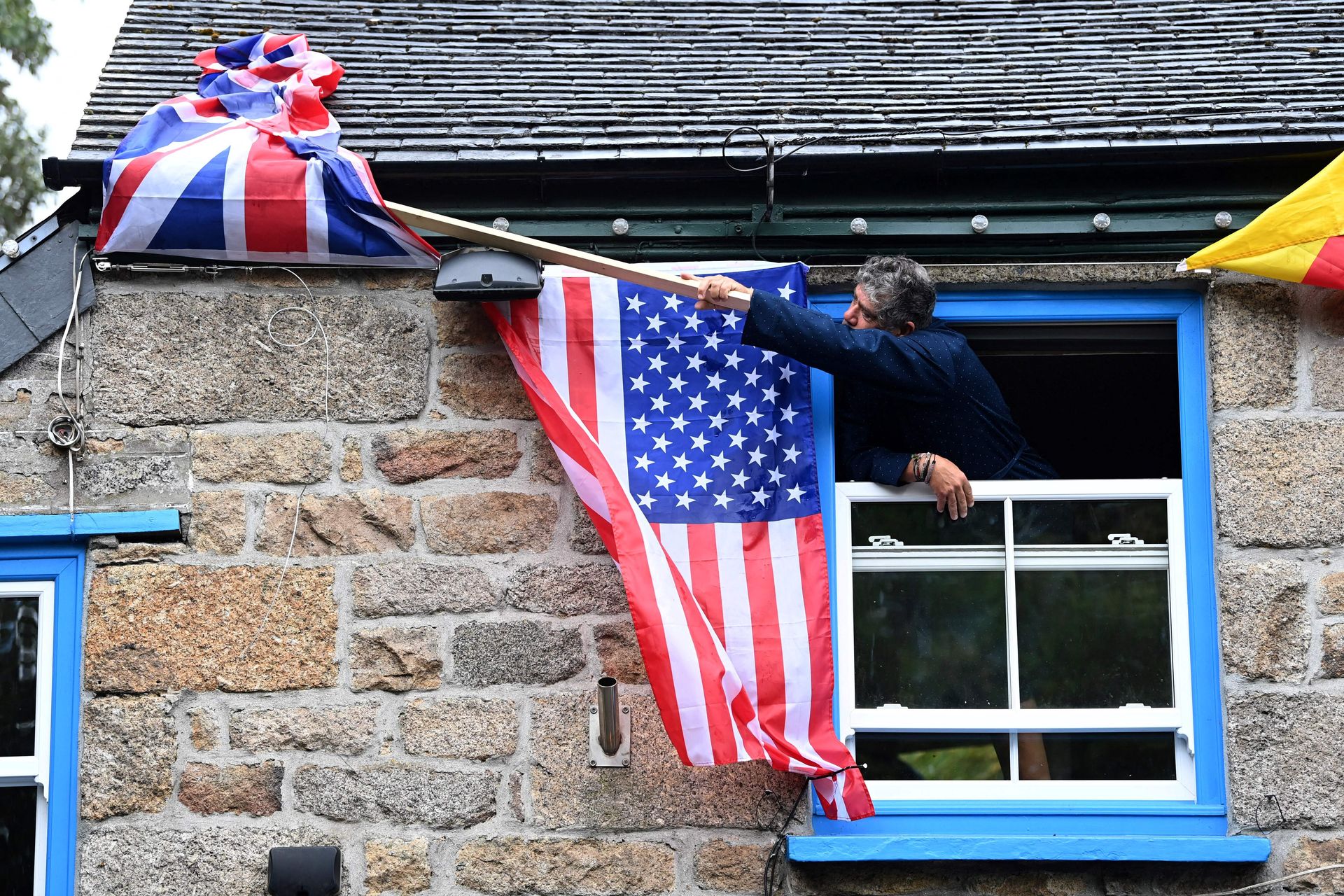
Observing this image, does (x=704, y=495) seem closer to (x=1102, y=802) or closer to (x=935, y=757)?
(x=935, y=757)

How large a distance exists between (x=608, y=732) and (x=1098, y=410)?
3.63 metres

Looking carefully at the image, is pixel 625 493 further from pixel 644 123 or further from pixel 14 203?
pixel 14 203

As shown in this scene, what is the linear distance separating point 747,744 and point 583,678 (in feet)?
1.89

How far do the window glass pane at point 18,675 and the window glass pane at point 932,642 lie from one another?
267 cm

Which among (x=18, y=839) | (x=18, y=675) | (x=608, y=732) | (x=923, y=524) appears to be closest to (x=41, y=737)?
(x=18, y=675)


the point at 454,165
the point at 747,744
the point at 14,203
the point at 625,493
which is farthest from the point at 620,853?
the point at 14,203

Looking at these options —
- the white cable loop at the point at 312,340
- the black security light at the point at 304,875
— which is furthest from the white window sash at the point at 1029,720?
the white cable loop at the point at 312,340

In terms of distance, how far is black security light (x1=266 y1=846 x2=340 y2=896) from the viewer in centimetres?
400

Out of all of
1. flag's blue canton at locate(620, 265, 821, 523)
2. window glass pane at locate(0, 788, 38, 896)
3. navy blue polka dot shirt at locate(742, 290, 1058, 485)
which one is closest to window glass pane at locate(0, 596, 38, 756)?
window glass pane at locate(0, 788, 38, 896)

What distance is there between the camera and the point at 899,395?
4.13 meters

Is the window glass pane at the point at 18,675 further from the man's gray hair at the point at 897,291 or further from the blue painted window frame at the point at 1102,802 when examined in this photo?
the man's gray hair at the point at 897,291

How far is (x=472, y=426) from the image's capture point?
429cm

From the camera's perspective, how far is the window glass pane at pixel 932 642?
4188 millimetres

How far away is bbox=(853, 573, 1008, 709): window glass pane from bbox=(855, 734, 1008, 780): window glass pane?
0.11 meters
